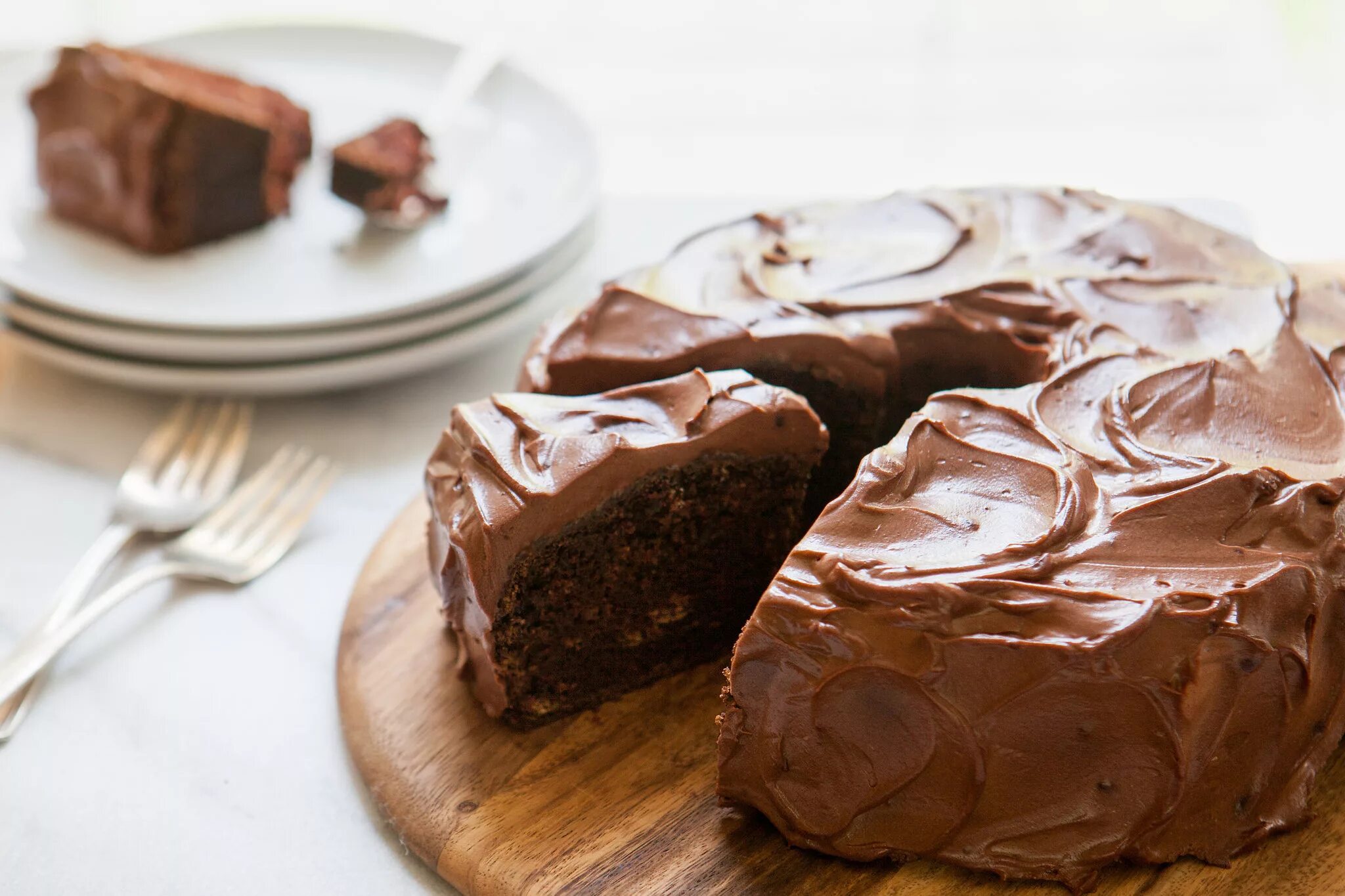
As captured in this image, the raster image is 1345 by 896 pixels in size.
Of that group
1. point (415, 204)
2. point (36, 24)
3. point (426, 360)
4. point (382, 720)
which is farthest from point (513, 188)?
point (36, 24)

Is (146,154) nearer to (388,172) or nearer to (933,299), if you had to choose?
(388,172)

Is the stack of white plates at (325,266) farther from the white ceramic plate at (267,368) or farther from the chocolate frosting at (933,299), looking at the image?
the chocolate frosting at (933,299)

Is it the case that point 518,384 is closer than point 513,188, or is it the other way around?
point 518,384

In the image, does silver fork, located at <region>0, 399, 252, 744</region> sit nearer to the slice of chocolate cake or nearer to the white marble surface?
the white marble surface

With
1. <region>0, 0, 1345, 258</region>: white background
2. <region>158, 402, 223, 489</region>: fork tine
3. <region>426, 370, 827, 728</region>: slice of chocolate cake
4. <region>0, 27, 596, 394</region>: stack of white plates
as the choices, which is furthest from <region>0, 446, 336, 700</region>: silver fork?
<region>0, 0, 1345, 258</region>: white background

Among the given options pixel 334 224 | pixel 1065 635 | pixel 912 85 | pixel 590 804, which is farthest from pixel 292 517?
pixel 912 85

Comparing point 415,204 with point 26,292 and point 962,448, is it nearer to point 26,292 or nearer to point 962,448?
point 26,292
